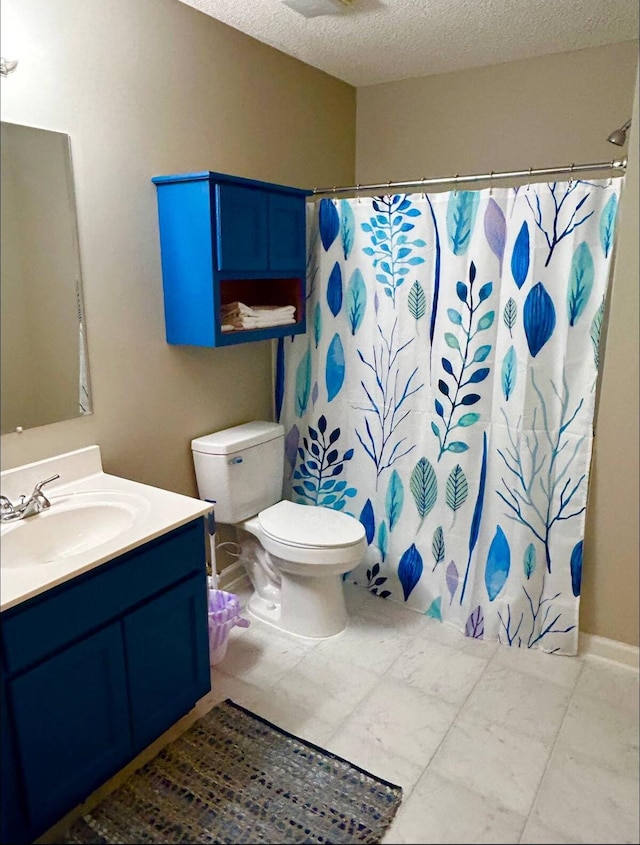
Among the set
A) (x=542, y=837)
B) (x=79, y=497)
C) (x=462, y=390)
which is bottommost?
(x=542, y=837)

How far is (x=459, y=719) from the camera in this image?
6.59ft

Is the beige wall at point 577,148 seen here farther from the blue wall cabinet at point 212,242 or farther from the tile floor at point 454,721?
the blue wall cabinet at point 212,242

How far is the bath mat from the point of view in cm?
161

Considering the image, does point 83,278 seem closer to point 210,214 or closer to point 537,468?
point 210,214

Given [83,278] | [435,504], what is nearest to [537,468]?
[435,504]

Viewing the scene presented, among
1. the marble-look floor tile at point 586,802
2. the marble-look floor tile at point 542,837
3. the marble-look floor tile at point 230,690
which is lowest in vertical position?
the marble-look floor tile at point 542,837

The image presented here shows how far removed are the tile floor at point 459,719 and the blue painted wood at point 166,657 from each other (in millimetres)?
244

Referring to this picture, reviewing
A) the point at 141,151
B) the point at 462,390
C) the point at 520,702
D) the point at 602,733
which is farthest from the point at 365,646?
the point at 141,151

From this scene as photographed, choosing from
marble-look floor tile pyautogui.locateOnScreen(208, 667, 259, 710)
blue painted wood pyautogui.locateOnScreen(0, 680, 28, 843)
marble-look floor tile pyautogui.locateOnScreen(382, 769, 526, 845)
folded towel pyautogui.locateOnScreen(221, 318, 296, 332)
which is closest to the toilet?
marble-look floor tile pyautogui.locateOnScreen(208, 667, 259, 710)

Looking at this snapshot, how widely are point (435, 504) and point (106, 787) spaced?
1507 millimetres

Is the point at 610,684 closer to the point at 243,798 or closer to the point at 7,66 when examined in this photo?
the point at 243,798

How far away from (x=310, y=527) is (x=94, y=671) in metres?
1.01

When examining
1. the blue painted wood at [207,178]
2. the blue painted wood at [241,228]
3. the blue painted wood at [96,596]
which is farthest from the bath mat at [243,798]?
the blue painted wood at [207,178]

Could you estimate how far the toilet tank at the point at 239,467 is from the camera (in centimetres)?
244
